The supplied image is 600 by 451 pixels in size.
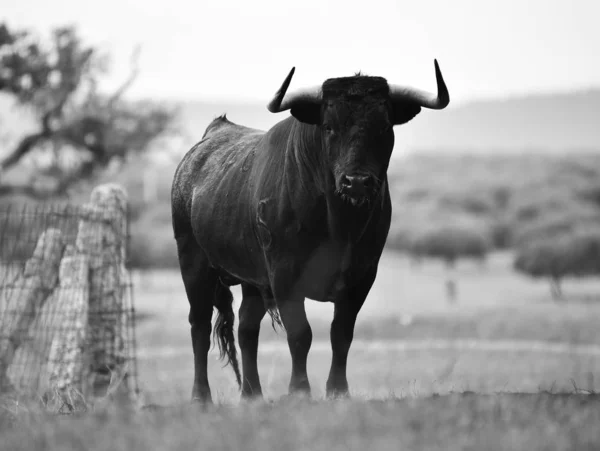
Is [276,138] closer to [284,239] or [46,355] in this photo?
[284,239]

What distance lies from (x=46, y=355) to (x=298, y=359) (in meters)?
5.98

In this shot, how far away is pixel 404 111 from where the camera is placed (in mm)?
5953

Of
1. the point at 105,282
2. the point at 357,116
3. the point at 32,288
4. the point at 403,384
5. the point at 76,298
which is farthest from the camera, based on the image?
the point at 403,384

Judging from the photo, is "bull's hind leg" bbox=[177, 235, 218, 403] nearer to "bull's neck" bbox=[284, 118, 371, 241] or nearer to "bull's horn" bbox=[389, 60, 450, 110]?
"bull's neck" bbox=[284, 118, 371, 241]

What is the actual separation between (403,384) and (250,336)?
9407 millimetres

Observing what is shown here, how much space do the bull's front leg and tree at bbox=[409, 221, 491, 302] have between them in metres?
63.2

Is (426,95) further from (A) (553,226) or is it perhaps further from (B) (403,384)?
(A) (553,226)

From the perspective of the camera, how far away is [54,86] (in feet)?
119

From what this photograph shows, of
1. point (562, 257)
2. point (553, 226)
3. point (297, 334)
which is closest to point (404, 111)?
point (297, 334)

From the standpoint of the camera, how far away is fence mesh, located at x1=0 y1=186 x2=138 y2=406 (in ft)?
31.9

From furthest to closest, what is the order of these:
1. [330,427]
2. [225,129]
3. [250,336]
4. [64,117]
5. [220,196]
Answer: [64,117] → [225,129] → [250,336] → [220,196] → [330,427]

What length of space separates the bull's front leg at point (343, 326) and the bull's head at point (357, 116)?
0.78 m

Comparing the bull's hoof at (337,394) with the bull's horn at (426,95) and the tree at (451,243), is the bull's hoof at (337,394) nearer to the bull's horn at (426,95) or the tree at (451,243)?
the bull's horn at (426,95)

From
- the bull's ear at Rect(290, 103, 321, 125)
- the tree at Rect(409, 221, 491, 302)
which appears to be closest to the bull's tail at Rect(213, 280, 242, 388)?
the bull's ear at Rect(290, 103, 321, 125)
